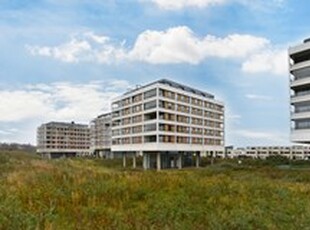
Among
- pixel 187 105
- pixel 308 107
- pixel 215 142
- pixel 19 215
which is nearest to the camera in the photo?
pixel 19 215

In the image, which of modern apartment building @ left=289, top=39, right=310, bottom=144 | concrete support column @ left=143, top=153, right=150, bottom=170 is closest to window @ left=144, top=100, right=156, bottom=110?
concrete support column @ left=143, top=153, right=150, bottom=170

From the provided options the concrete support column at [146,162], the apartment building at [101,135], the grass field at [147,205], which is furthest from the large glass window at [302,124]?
the apartment building at [101,135]

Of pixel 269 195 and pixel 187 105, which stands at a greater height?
pixel 187 105

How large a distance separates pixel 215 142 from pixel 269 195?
252 feet

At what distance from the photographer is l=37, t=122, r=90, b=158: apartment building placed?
172 m

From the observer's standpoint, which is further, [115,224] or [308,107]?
[308,107]

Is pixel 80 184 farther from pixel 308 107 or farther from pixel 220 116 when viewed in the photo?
pixel 220 116

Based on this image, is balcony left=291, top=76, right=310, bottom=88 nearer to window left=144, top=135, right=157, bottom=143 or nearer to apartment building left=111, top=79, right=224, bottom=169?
apartment building left=111, top=79, right=224, bottom=169

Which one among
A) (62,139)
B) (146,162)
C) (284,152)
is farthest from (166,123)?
(284,152)

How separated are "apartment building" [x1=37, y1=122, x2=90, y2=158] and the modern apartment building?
12524cm

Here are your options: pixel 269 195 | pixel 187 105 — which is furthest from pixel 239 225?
pixel 187 105

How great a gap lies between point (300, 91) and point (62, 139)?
132153 millimetres

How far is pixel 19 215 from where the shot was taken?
11.5 metres

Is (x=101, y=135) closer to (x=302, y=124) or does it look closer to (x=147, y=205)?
(x=302, y=124)
